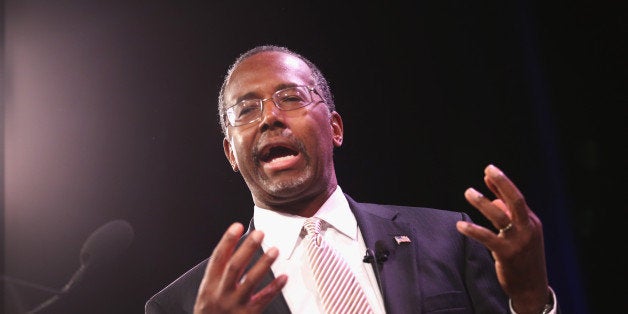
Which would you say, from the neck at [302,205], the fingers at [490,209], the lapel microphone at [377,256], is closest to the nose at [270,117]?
the neck at [302,205]

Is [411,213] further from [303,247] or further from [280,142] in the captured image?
[280,142]

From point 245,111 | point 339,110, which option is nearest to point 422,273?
point 245,111

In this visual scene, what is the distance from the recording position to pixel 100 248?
8.09 ft

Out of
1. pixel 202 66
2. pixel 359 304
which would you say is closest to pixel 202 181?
pixel 202 66

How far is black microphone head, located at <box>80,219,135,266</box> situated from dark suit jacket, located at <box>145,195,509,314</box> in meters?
0.38

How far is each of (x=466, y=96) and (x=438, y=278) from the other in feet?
4.74

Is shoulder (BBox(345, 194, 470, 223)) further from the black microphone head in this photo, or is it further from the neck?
the black microphone head

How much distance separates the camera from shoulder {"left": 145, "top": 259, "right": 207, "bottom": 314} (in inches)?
87.4

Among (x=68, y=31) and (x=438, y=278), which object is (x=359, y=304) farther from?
(x=68, y=31)

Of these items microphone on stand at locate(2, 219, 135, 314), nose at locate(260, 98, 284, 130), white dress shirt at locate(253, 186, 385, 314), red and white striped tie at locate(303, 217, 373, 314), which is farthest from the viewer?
nose at locate(260, 98, 284, 130)

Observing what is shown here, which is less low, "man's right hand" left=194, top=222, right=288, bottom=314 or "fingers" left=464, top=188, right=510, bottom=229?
"fingers" left=464, top=188, right=510, bottom=229

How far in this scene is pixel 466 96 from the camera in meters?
3.24

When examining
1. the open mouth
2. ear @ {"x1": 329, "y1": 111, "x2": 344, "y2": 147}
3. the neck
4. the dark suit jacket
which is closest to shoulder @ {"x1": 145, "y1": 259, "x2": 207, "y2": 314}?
Answer: the dark suit jacket

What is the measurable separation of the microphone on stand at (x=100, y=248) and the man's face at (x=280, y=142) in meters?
0.72
